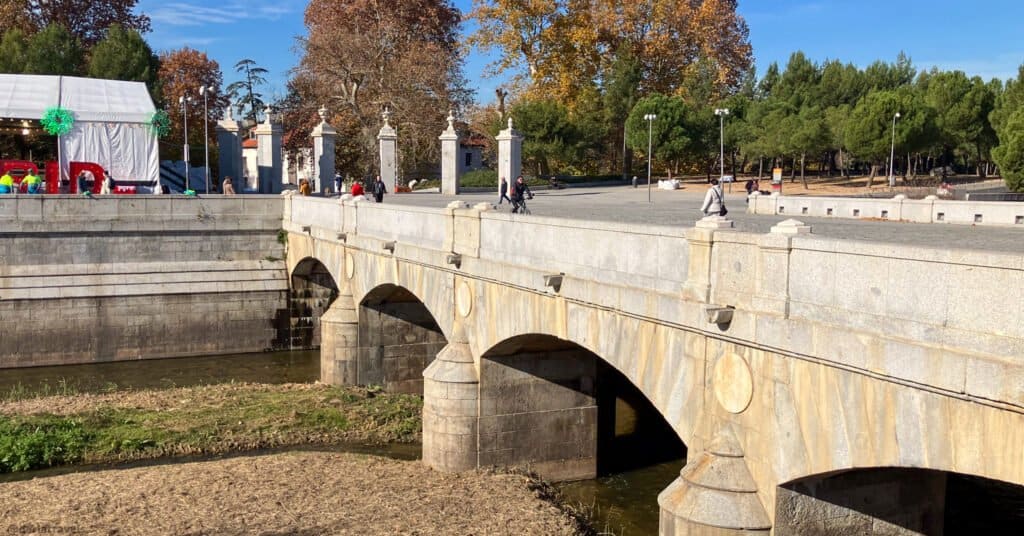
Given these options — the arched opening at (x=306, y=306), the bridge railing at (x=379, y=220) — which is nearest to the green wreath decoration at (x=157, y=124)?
the bridge railing at (x=379, y=220)

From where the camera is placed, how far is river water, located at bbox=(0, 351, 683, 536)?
611 inches

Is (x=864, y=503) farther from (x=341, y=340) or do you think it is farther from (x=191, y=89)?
(x=191, y=89)

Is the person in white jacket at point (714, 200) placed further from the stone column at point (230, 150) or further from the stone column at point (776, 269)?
the stone column at point (230, 150)

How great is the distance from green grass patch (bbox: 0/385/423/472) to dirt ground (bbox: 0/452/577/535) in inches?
62.6

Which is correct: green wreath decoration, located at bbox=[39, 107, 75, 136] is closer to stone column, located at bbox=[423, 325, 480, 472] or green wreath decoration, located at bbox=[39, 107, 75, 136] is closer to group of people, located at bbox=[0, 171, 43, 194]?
group of people, located at bbox=[0, 171, 43, 194]

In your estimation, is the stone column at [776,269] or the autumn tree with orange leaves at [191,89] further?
the autumn tree with orange leaves at [191,89]

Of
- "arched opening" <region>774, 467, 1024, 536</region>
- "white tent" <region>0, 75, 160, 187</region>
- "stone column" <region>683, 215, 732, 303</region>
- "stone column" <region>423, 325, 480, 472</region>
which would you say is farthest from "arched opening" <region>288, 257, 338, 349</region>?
"arched opening" <region>774, 467, 1024, 536</region>

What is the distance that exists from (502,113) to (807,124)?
18251 millimetres

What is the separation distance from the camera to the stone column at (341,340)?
23.5 metres

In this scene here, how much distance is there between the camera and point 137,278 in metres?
28.3

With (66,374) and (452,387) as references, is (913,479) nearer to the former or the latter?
(452,387)

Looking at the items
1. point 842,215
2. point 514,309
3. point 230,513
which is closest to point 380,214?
point 514,309

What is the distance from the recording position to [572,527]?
13414 millimetres

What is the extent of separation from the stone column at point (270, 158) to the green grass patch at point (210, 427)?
1803 centimetres
